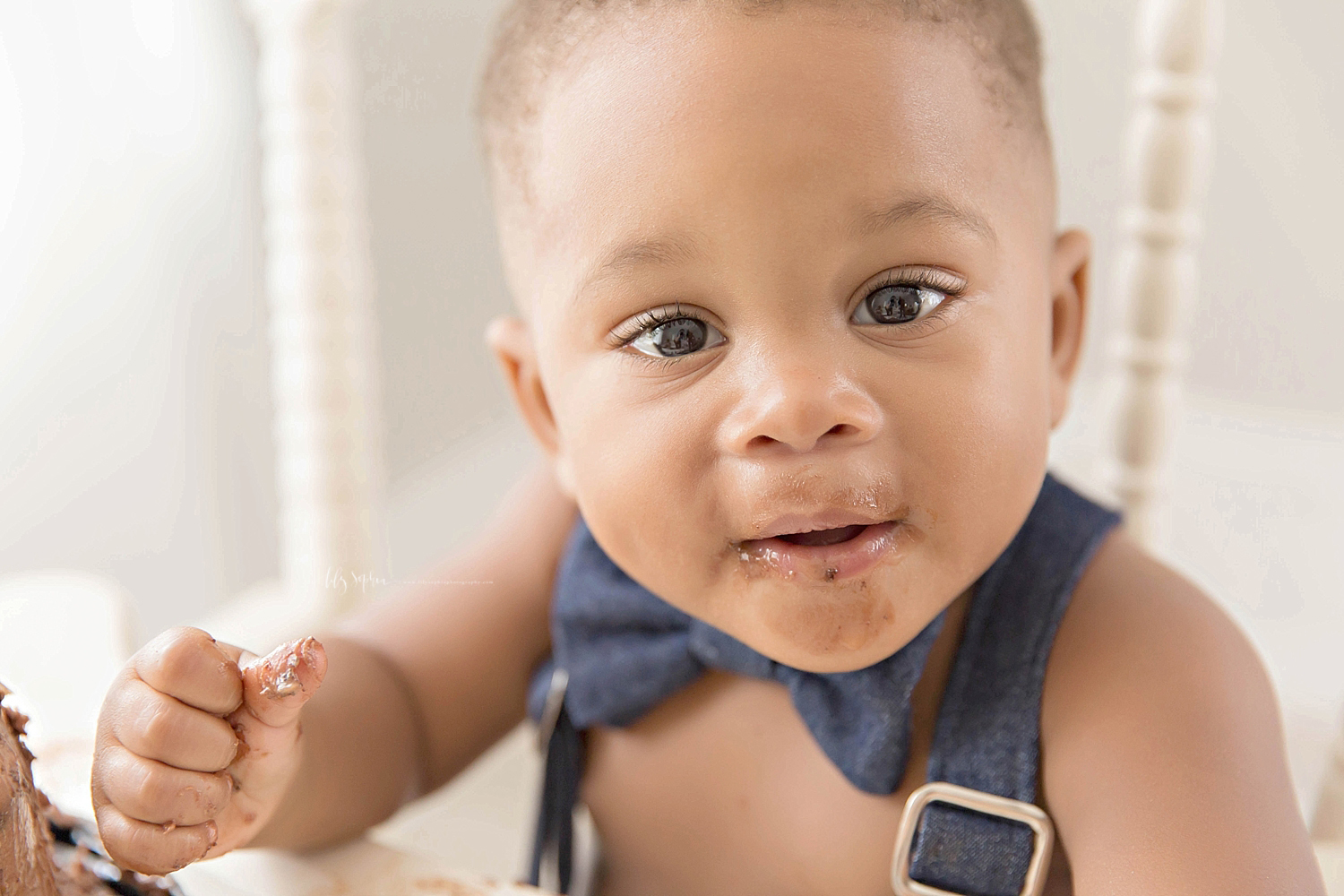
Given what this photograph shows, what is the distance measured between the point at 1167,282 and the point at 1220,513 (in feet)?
0.96

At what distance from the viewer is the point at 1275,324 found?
0.91 m

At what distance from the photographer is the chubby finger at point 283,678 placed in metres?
0.35

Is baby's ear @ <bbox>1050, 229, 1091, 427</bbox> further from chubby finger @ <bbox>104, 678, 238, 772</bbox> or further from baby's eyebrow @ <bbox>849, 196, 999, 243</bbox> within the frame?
chubby finger @ <bbox>104, 678, 238, 772</bbox>

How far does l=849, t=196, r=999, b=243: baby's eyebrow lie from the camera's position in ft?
1.34

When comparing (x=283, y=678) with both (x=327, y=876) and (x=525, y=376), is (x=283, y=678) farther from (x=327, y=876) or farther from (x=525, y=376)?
(x=525, y=376)

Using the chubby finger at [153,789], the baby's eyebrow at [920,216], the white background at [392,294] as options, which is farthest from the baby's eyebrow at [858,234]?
the white background at [392,294]

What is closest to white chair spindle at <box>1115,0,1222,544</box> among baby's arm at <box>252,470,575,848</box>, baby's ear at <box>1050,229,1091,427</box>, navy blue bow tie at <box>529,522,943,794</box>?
baby's ear at <box>1050,229,1091,427</box>

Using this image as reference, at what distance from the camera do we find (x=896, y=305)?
430mm

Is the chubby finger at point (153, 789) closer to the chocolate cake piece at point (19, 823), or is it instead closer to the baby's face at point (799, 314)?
the chocolate cake piece at point (19, 823)

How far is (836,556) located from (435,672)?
254mm

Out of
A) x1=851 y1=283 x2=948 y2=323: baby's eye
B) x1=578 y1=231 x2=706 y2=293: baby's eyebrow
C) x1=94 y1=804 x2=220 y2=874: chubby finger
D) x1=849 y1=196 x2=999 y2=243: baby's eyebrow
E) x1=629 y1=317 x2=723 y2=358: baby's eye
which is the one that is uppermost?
x1=849 y1=196 x2=999 y2=243: baby's eyebrow

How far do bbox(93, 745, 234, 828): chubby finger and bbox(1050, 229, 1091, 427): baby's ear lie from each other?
33 centimetres

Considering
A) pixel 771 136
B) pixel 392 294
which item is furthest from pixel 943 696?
pixel 392 294

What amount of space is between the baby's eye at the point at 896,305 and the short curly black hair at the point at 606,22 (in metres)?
0.08
